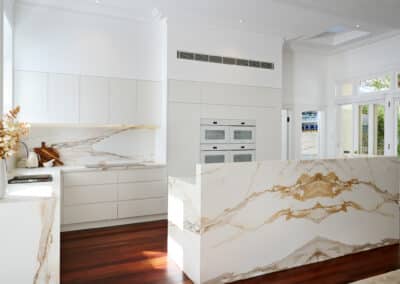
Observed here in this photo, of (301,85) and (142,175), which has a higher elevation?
(301,85)

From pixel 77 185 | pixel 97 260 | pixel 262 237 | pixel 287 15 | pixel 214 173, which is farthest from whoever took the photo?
pixel 287 15

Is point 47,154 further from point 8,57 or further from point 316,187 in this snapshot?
point 316,187

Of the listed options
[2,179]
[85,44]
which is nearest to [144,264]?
[2,179]

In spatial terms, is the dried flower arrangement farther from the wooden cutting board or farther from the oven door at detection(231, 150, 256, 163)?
the oven door at detection(231, 150, 256, 163)

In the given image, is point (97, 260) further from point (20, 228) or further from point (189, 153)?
point (189, 153)

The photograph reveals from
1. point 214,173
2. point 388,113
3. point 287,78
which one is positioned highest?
point 287,78

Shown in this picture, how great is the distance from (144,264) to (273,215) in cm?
132

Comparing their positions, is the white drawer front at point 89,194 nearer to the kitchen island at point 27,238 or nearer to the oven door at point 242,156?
the oven door at point 242,156

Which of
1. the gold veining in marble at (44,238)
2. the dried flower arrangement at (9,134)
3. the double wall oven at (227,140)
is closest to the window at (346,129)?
the double wall oven at (227,140)

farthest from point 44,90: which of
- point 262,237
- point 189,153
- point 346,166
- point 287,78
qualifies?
point 287,78

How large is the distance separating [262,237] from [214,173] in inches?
30.2

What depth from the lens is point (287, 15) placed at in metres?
4.46

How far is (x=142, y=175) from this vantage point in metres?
4.37

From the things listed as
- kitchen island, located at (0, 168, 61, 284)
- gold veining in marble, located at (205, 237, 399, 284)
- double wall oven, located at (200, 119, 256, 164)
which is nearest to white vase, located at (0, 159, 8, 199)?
kitchen island, located at (0, 168, 61, 284)
